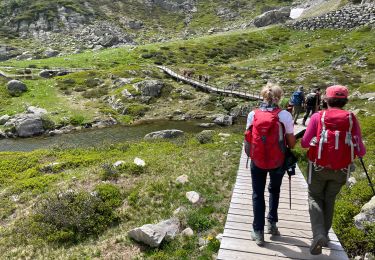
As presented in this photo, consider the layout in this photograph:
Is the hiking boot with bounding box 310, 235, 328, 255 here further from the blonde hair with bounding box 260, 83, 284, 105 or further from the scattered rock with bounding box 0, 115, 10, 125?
the scattered rock with bounding box 0, 115, 10, 125

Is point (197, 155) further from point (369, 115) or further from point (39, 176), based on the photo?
point (369, 115)

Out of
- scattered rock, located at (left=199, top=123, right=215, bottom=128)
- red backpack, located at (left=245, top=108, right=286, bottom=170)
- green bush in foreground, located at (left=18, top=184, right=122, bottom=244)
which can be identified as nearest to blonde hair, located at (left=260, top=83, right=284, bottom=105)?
red backpack, located at (left=245, top=108, right=286, bottom=170)

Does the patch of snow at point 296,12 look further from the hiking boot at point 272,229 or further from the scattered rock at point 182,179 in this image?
the hiking boot at point 272,229

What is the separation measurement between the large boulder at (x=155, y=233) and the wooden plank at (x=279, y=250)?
2.18m

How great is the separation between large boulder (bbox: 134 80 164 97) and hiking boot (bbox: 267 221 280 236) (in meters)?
40.2

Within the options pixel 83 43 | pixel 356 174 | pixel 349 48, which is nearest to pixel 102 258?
pixel 356 174

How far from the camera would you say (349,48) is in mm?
73562

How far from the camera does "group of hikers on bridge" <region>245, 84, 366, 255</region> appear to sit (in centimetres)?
661

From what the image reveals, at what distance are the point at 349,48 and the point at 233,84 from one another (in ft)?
116

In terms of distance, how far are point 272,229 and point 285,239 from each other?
39 centimetres

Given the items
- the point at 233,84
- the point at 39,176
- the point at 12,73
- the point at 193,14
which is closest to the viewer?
the point at 39,176

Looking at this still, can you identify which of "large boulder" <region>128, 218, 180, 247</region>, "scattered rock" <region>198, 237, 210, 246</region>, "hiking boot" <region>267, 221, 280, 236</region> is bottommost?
"scattered rock" <region>198, 237, 210, 246</region>

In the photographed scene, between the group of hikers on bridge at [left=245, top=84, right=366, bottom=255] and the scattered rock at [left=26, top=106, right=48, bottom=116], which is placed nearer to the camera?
the group of hikers on bridge at [left=245, top=84, right=366, bottom=255]

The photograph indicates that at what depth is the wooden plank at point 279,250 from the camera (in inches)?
307
